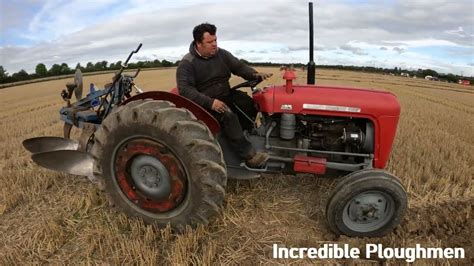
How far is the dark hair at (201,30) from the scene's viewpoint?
3.98m

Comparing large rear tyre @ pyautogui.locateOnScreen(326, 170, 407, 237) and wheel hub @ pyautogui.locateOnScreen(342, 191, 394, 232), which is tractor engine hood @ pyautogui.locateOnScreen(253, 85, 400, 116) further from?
wheel hub @ pyautogui.locateOnScreen(342, 191, 394, 232)

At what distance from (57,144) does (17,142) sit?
374cm

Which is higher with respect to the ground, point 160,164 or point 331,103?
point 331,103

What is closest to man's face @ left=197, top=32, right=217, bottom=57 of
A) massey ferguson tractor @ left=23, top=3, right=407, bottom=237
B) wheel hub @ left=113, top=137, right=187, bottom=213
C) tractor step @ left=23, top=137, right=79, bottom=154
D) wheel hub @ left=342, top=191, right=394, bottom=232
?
massey ferguson tractor @ left=23, top=3, right=407, bottom=237

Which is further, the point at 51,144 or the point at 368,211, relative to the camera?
the point at 51,144

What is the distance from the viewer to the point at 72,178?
5102 mm

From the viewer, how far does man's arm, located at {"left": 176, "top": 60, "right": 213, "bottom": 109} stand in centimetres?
376

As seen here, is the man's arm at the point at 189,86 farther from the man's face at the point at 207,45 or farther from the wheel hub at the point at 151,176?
the wheel hub at the point at 151,176

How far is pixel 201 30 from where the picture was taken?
398 centimetres

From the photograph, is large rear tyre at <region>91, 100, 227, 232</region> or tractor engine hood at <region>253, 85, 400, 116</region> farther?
tractor engine hood at <region>253, 85, 400, 116</region>

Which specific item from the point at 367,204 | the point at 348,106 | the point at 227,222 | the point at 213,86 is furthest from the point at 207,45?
the point at 367,204

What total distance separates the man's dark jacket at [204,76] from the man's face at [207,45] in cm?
6

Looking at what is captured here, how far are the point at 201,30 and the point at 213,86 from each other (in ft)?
1.89

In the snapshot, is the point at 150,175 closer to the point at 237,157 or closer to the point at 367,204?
the point at 237,157
